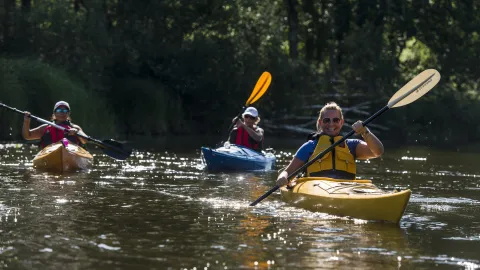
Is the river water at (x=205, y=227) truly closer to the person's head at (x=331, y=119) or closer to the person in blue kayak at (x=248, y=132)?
the person's head at (x=331, y=119)

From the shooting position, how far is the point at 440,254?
7289mm

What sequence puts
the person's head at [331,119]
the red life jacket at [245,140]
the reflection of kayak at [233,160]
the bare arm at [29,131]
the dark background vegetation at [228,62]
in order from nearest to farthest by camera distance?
the person's head at [331,119], the bare arm at [29,131], the reflection of kayak at [233,160], the red life jacket at [245,140], the dark background vegetation at [228,62]

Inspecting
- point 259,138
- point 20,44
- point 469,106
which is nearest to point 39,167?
point 259,138

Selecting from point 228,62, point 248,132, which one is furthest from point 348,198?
point 228,62

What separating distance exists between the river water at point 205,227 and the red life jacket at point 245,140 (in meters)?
1.83

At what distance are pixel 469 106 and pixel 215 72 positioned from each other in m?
8.37

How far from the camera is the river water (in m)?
6.88

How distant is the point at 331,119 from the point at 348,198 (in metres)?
1.03

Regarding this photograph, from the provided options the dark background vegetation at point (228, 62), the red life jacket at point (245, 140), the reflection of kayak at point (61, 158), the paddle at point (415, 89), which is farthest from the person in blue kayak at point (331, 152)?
the dark background vegetation at point (228, 62)

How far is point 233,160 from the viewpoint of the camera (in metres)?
15.4

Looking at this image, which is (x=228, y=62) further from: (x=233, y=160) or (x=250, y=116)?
(x=233, y=160)

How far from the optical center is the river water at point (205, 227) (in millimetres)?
6875

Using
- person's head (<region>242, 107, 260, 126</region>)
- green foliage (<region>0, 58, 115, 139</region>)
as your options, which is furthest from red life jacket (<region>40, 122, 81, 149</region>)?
green foliage (<region>0, 58, 115, 139</region>)

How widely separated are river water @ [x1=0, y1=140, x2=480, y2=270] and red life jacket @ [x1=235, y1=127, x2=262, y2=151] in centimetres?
183
